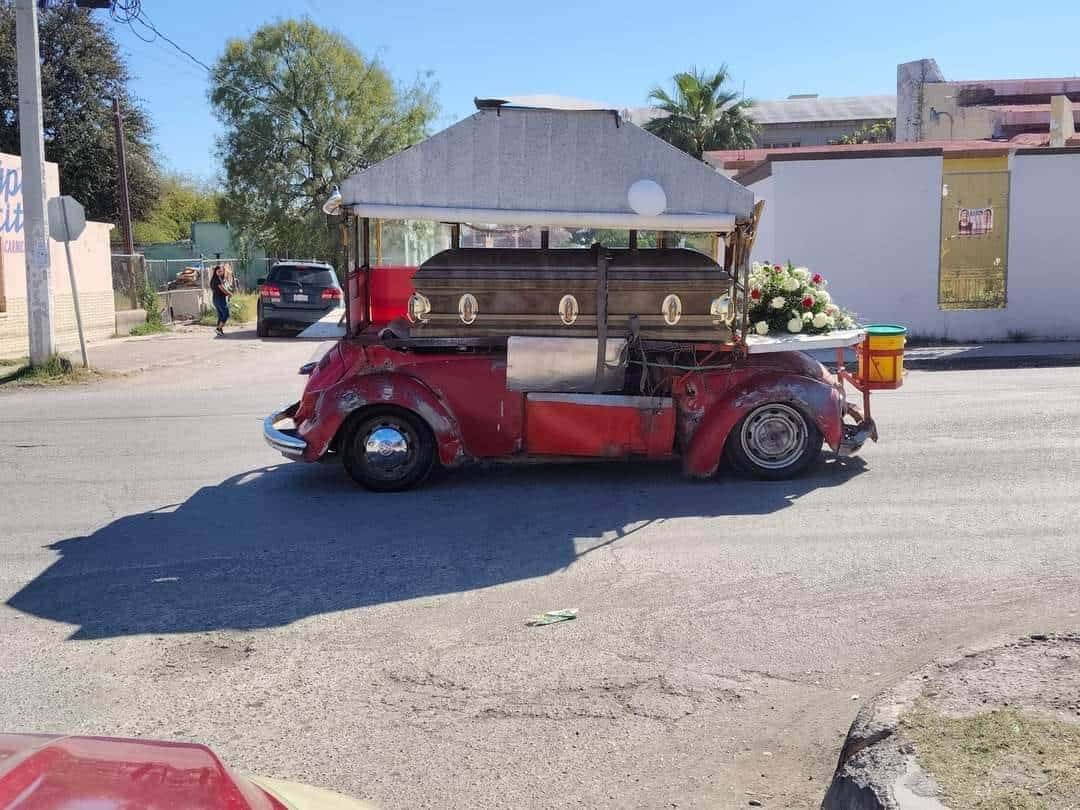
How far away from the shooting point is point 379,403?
8055 mm

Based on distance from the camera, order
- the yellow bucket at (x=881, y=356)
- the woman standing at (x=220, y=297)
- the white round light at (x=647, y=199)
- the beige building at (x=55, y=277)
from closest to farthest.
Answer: the white round light at (x=647, y=199)
the yellow bucket at (x=881, y=356)
the beige building at (x=55, y=277)
the woman standing at (x=220, y=297)

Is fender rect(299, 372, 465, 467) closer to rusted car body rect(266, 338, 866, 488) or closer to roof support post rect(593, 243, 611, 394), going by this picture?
rusted car body rect(266, 338, 866, 488)

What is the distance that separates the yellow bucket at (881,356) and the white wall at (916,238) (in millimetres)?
11363

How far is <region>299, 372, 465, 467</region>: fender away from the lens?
8047mm

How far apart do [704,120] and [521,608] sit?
33416 mm

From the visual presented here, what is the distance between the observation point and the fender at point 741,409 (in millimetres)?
8172

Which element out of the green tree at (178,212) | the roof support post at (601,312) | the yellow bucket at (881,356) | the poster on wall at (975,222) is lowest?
the yellow bucket at (881,356)

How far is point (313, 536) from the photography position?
7.18 metres

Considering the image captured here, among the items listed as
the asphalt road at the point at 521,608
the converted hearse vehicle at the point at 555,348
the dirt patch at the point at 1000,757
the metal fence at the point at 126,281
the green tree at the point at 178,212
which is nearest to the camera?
the dirt patch at the point at 1000,757

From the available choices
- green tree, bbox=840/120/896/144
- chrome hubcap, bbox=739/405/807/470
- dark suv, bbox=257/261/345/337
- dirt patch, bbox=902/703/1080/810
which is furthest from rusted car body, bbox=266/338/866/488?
green tree, bbox=840/120/896/144

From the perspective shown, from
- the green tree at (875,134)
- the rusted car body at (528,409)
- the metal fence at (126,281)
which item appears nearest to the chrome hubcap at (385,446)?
the rusted car body at (528,409)

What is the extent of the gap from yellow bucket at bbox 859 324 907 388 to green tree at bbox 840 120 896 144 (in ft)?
145

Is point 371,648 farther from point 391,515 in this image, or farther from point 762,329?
point 762,329

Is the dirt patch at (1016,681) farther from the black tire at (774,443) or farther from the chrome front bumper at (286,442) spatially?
the chrome front bumper at (286,442)
